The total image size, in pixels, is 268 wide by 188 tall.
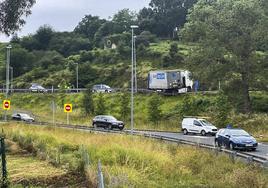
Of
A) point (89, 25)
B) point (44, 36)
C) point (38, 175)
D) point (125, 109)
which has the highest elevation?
point (89, 25)

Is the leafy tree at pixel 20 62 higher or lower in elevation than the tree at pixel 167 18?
lower

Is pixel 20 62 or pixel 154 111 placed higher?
pixel 20 62

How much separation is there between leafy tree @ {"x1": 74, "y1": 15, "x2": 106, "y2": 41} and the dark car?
5142 inches

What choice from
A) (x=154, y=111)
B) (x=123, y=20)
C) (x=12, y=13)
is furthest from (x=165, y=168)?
(x=123, y=20)

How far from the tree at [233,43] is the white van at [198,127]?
8149mm

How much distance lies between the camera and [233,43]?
53.3 meters

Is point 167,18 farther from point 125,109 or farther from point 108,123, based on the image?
point 108,123

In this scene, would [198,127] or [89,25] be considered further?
[89,25]

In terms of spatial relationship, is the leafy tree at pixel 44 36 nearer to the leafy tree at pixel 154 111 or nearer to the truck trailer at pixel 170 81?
the truck trailer at pixel 170 81

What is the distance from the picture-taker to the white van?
4631 centimetres

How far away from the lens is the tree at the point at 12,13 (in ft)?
106

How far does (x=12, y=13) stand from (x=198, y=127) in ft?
73.3

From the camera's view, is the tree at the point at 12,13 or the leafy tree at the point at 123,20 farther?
the leafy tree at the point at 123,20

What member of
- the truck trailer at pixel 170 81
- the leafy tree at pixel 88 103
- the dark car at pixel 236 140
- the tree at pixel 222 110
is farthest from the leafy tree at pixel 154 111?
the dark car at pixel 236 140
